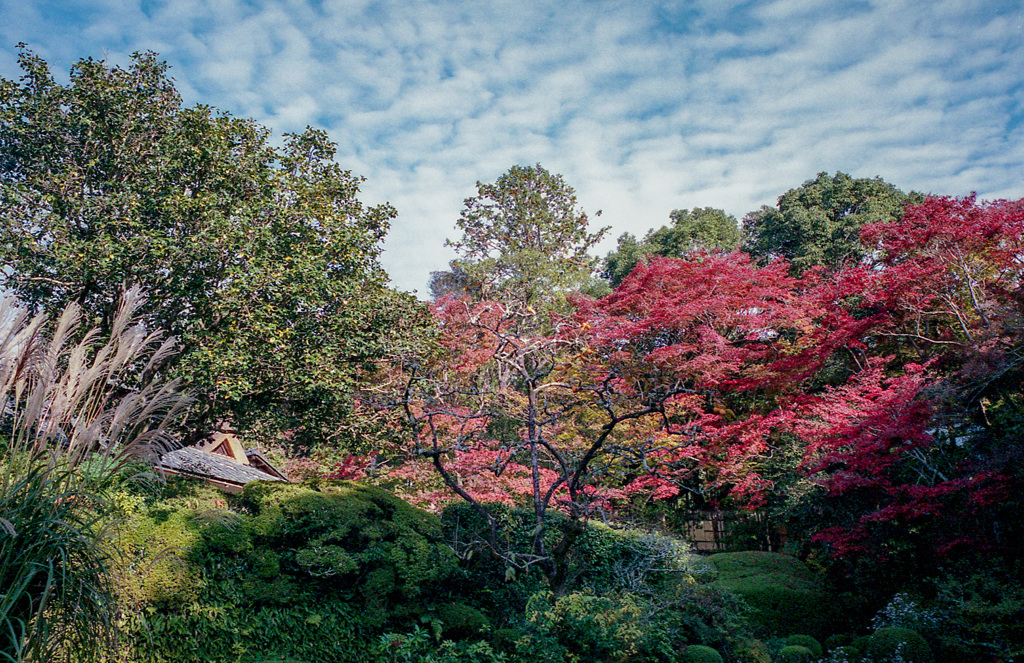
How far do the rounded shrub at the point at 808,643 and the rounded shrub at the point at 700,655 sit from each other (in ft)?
5.31

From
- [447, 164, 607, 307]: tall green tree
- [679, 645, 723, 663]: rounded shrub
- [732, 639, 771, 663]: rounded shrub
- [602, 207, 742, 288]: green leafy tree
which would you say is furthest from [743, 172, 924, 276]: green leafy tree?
[679, 645, 723, 663]: rounded shrub

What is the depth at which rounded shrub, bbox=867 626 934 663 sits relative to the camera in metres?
5.78

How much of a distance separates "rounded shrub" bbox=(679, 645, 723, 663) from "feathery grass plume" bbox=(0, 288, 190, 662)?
477 centimetres

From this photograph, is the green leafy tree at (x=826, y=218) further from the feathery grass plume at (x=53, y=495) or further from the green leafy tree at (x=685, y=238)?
the feathery grass plume at (x=53, y=495)

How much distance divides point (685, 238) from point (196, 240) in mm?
12683

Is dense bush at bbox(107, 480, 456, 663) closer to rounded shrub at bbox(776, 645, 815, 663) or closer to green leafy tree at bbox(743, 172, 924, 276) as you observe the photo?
rounded shrub at bbox(776, 645, 815, 663)

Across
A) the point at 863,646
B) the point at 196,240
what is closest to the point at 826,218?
the point at 863,646

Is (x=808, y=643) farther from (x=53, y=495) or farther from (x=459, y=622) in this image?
(x=53, y=495)

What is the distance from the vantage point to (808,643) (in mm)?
6664

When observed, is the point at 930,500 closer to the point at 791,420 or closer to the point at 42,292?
the point at 791,420

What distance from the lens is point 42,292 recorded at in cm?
665

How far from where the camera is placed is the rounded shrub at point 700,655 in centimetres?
552

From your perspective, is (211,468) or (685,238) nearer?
(211,468)

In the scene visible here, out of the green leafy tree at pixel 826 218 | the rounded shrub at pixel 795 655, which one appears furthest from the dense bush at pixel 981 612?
the green leafy tree at pixel 826 218
